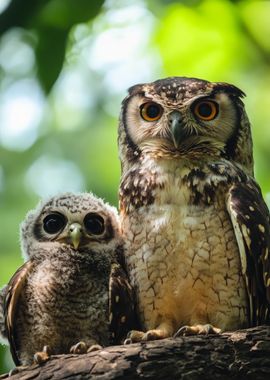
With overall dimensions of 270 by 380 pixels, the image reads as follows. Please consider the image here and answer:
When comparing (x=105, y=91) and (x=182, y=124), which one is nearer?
(x=182, y=124)

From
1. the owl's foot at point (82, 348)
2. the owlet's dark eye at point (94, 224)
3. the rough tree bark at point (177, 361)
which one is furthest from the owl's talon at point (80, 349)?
the owlet's dark eye at point (94, 224)

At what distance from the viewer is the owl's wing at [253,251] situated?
432 cm

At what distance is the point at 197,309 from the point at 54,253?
0.85 meters

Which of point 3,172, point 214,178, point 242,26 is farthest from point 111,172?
point 214,178

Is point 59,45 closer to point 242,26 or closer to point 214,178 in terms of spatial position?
point 214,178

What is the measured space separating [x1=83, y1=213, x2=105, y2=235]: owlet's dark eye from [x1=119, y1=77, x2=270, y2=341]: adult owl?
0.25 meters

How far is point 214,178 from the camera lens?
14.8 ft

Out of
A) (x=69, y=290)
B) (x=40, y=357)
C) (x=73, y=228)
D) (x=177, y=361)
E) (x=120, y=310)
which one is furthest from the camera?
(x=73, y=228)

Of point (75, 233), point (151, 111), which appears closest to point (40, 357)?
point (75, 233)

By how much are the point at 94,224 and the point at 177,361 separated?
132 cm

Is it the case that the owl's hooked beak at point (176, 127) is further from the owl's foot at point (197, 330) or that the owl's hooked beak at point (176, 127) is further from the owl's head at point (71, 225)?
the owl's foot at point (197, 330)

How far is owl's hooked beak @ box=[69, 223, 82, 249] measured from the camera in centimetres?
473

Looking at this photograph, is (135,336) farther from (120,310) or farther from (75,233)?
(75,233)

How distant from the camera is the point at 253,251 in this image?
14.2ft
